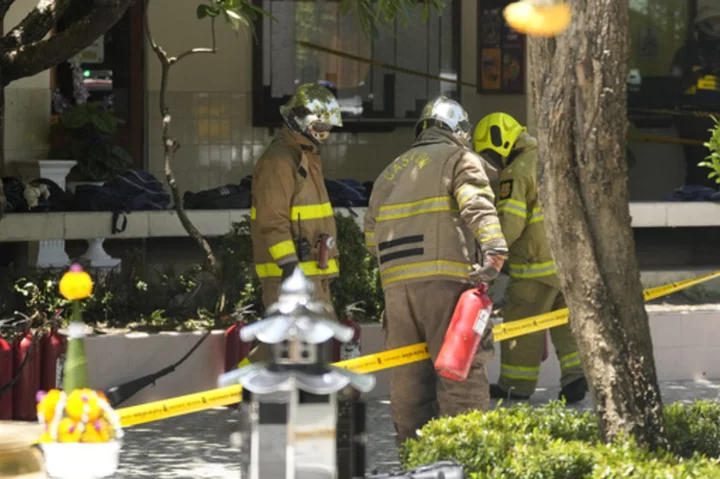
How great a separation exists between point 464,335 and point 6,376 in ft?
9.52

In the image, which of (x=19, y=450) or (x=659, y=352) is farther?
(x=659, y=352)

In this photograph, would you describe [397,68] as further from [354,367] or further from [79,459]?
[79,459]

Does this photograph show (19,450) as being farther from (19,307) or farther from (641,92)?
(641,92)

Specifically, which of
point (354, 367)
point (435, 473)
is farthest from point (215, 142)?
point (435, 473)

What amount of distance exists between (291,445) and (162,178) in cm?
1029

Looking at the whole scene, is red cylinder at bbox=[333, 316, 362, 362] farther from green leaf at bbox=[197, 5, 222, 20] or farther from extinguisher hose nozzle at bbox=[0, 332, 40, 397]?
green leaf at bbox=[197, 5, 222, 20]

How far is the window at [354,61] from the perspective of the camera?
14148 millimetres

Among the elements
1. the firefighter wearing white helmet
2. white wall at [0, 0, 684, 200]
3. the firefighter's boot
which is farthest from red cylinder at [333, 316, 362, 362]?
the firefighter wearing white helmet

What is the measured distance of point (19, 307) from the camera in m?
9.12

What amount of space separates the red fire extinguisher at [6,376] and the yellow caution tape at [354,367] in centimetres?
97

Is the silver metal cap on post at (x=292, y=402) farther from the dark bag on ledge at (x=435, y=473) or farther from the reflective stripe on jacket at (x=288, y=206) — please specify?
the reflective stripe on jacket at (x=288, y=206)

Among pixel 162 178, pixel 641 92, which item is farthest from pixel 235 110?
pixel 641 92

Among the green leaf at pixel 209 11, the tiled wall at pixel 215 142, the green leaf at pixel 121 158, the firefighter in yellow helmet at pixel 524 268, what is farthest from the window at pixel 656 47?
the green leaf at pixel 209 11

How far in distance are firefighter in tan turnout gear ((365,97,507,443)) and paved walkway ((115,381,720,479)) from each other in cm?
50
